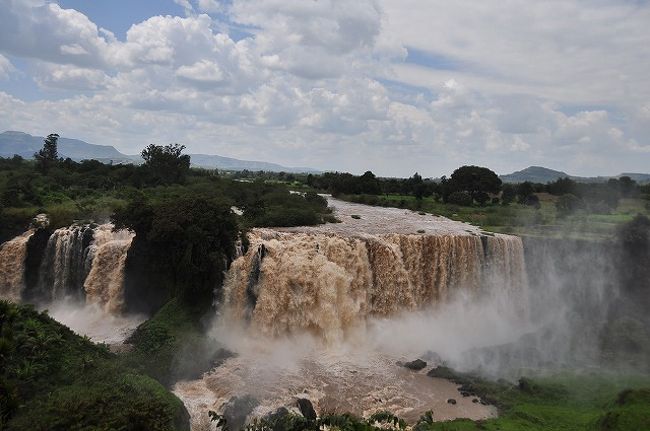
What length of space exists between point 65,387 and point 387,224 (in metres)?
24.4

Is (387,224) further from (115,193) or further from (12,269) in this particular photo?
(12,269)

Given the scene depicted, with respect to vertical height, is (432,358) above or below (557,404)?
below

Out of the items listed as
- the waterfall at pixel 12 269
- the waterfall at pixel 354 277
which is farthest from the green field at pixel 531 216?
the waterfall at pixel 12 269

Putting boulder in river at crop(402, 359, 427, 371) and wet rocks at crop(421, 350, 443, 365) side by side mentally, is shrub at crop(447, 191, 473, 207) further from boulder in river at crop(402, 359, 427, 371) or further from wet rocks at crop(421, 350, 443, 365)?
boulder in river at crop(402, 359, 427, 371)

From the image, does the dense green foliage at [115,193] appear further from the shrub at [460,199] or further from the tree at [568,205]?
the tree at [568,205]

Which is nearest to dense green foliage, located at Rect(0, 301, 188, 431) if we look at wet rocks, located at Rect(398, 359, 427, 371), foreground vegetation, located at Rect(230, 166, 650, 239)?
wet rocks, located at Rect(398, 359, 427, 371)

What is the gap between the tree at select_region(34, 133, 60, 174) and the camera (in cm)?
4941

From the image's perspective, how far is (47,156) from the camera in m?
51.3

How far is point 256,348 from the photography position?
23.8 metres

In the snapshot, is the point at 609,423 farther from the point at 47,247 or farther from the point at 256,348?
the point at 47,247

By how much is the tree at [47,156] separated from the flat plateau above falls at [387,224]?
2701 centimetres

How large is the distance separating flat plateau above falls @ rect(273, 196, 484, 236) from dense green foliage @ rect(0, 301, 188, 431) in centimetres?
1497

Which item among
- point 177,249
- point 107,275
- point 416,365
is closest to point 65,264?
point 107,275

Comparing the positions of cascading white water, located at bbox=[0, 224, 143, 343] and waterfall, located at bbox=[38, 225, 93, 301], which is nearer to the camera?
cascading white water, located at bbox=[0, 224, 143, 343]
